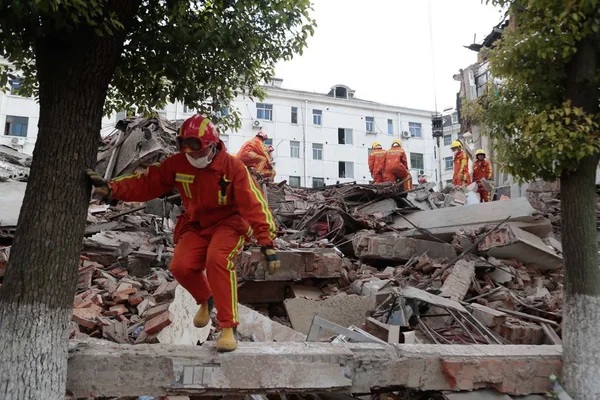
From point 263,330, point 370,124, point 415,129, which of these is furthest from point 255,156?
point 415,129

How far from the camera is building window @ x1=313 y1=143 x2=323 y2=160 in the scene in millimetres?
34062

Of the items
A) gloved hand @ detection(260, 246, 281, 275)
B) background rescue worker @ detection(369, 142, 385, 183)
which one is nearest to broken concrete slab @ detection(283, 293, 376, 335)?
gloved hand @ detection(260, 246, 281, 275)

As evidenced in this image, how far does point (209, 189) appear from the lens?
364cm

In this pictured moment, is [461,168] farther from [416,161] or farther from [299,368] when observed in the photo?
[416,161]

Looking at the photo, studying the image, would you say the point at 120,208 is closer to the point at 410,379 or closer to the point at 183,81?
the point at 183,81

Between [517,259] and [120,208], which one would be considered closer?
[517,259]

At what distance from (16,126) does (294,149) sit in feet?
58.8

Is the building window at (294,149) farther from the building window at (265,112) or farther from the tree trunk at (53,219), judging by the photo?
the tree trunk at (53,219)

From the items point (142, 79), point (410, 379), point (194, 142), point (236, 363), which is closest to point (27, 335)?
point (236, 363)

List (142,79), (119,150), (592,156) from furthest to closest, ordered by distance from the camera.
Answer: (119,150), (142,79), (592,156)

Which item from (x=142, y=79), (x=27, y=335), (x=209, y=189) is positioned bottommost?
(x=27, y=335)

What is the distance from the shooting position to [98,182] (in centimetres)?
325

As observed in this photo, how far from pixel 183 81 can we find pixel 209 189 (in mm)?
1285

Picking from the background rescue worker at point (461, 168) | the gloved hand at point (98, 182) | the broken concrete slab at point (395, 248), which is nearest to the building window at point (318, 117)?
the background rescue worker at point (461, 168)
